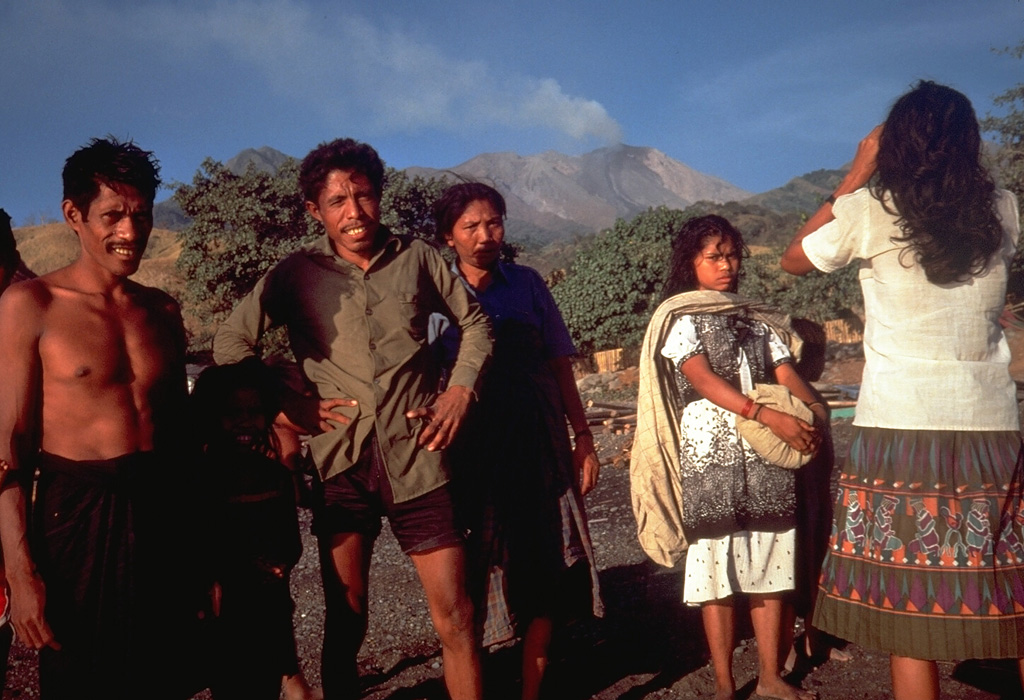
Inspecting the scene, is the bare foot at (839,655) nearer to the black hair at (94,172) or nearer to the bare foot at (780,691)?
the bare foot at (780,691)

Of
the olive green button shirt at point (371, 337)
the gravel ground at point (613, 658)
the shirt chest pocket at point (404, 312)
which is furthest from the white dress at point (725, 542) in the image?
the shirt chest pocket at point (404, 312)

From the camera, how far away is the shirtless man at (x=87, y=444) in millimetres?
2100

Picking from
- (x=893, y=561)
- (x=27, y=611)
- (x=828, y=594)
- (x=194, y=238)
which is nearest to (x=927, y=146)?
(x=893, y=561)

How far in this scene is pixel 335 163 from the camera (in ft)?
8.94

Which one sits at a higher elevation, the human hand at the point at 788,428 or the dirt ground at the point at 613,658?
the human hand at the point at 788,428

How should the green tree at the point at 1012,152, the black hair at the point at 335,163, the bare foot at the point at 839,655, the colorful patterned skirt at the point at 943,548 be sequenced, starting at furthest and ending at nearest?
1. the green tree at the point at 1012,152
2. the bare foot at the point at 839,655
3. the black hair at the point at 335,163
4. the colorful patterned skirt at the point at 943,548

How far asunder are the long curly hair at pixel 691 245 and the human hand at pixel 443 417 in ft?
3.95

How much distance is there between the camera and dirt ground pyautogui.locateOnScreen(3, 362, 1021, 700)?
334 cm

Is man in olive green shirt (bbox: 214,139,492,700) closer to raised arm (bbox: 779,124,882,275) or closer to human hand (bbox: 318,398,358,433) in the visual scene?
human hand (bbox: 318,398,358,433)

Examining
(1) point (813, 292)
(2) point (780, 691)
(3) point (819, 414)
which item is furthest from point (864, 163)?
(1) point (813, 292)

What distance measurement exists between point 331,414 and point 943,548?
188 centimetres

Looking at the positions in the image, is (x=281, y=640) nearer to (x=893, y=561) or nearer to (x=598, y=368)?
(x=893, y=561)

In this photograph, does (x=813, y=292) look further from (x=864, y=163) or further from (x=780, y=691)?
(x=864, y=163)

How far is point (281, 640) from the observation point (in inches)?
101
